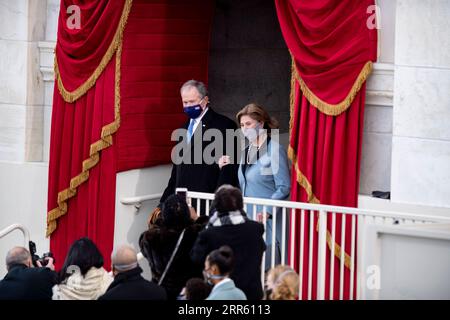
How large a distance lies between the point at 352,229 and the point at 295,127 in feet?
4.00

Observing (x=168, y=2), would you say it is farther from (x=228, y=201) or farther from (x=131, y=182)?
(x=228, y=201)

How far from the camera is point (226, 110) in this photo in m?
13.9

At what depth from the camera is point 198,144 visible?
459 inches

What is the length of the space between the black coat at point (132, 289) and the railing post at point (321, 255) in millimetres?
1504

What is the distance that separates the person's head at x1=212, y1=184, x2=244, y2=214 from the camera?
9281 millimetres

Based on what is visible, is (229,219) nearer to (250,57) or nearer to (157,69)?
(157,69)

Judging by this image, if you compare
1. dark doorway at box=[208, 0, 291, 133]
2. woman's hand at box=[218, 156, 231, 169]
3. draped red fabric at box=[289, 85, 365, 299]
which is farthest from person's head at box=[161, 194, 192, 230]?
dark doorway at box=[208, 0, 291, 133]

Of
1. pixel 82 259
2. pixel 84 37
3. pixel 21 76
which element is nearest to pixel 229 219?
pixel 82 259

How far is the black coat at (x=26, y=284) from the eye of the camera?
969cm

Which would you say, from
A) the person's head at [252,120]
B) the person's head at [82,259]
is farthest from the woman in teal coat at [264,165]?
the person's head at [82,259]

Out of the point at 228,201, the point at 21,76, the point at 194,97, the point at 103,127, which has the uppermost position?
the point at 21,76

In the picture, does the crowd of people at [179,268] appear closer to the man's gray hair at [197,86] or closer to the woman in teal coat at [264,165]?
the woman in teal coat at [264,165]

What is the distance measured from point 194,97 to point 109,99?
3.26 feet

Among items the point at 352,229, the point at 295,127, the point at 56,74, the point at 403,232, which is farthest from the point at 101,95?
the point at 403,232
